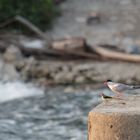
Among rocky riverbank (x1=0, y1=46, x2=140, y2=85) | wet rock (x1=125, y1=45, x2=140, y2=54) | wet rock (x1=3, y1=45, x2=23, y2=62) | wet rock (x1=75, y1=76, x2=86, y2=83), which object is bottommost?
→ wet rock (x1=75, y1=76, x2=86, y2=83)

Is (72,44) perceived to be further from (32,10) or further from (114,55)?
(32,10)

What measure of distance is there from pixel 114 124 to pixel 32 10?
12.5 m

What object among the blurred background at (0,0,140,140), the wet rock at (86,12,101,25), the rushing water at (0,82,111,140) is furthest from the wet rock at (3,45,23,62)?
the wet rock at (86,12,101,25)

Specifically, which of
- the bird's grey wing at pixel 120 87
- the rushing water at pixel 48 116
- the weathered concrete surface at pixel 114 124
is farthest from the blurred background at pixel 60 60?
the weathered concrete surface at pixel 114 124

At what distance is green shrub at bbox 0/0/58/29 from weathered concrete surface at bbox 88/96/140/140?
12051mm

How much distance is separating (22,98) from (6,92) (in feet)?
2.13

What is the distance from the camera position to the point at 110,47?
14969 millimetres

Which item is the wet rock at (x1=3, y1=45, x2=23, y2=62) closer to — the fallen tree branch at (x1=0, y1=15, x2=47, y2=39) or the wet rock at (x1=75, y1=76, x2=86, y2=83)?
the fallen tree branch at (x1=0, y1=15, x2=47, y2=39)

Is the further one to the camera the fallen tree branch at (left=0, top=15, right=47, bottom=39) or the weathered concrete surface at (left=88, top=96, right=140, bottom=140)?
the fallen tree branch at (left=0, top=15, right=47, bottom=39)

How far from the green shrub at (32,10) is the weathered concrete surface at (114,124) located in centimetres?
1205

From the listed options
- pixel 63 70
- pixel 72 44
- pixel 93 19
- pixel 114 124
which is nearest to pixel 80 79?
pixel 63 70

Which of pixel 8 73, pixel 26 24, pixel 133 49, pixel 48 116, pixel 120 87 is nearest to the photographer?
pixel 120 87

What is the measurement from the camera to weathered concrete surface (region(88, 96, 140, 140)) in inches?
199

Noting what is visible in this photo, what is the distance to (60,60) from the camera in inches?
580
